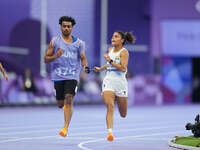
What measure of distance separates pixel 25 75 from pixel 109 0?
306 inches

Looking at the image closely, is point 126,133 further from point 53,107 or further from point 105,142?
point 53,107

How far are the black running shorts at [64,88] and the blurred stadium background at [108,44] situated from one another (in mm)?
14497

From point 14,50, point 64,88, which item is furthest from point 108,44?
point 64,88

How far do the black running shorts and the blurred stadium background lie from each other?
14.5 metres

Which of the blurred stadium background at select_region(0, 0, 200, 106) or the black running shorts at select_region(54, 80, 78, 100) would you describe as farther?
the blurred stadium background at select_region(0, 0, 200, 106)

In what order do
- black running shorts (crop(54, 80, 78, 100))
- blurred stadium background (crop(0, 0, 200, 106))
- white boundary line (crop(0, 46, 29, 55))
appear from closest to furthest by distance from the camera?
black running shorts (crop(54, 80, 78, 100)), white boundary line (crop(0, 46, 29, 55)), blurred stadium background (crop(0, 0, 200, 106))

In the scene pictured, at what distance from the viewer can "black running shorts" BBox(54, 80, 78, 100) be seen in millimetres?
11273

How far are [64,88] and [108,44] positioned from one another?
2071cm

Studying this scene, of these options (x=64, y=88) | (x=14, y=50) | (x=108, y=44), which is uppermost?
(x=108, y=44)

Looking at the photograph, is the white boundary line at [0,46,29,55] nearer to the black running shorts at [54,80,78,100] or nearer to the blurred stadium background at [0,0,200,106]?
the blurred stadium background at [0,0,200,106]

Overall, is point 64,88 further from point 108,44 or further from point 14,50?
point 108,44

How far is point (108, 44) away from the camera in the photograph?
105ft

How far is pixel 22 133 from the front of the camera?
43.5ft

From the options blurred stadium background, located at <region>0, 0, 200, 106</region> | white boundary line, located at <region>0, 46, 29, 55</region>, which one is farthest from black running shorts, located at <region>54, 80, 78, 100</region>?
white boundary line, located at <region>0, 46, 29, 55</region>
